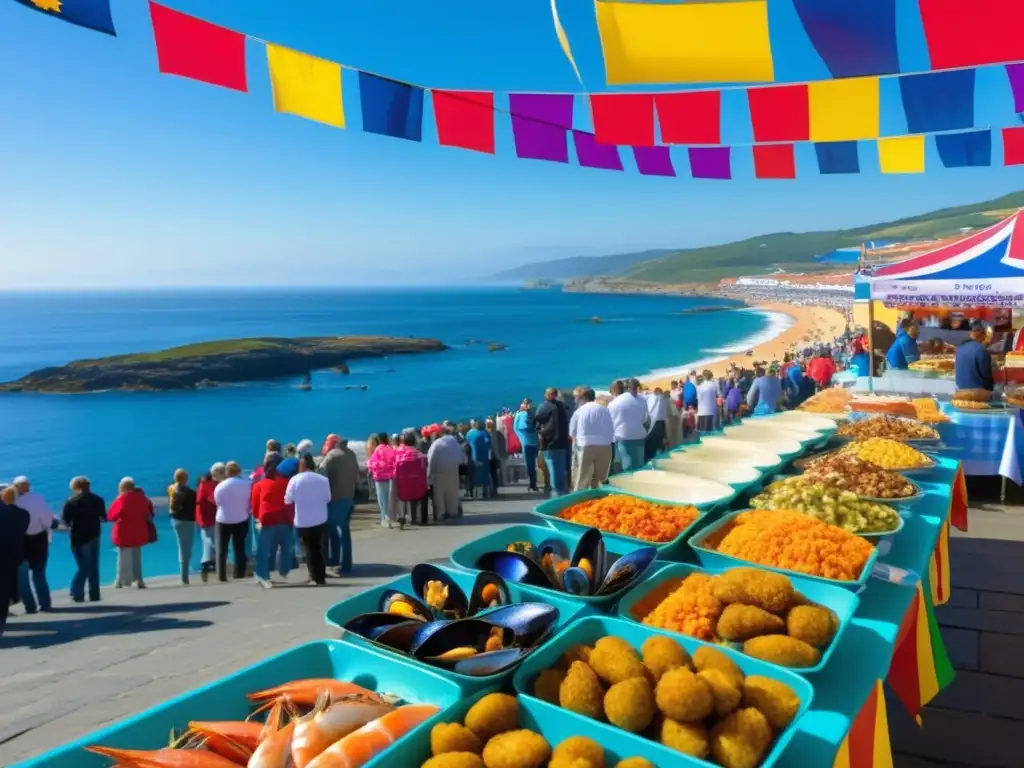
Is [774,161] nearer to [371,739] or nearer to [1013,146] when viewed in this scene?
[1013,146]

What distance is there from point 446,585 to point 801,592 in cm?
120

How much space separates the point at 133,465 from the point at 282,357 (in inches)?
1359

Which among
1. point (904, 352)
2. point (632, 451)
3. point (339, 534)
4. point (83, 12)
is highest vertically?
point (83, 12)

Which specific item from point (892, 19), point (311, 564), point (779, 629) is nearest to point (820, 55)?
point (892, 19)

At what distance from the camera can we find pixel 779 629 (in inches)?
76.8

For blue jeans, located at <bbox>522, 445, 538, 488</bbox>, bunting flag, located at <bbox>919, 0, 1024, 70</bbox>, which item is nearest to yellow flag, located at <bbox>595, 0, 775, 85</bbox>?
bunting flag, located at <bbox>919, 0, 1024, 70</bbox>

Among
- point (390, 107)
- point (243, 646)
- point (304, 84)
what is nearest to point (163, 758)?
point (243, 646)

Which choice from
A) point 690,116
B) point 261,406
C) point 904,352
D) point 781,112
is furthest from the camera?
point 261,406

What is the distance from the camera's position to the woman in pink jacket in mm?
8156

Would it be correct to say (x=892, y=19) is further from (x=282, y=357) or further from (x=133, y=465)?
(x=282, y=357)

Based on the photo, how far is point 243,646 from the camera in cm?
443

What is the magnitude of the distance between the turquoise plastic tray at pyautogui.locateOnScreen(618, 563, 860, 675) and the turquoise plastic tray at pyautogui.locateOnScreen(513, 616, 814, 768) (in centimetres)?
19

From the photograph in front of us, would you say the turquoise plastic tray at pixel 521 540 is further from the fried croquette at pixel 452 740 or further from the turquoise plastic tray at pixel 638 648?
the fried croquette at pixel 452 740

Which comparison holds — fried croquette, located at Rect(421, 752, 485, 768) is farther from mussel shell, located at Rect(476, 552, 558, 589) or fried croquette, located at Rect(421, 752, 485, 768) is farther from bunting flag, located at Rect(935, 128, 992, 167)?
bunting flag, located at Rect(935, 128, 992, 167)
